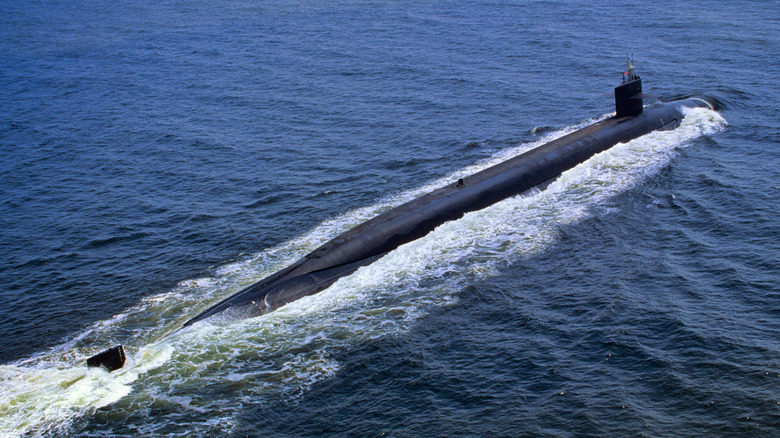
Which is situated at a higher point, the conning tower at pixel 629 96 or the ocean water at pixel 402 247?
the conning tower at pixel 629 96

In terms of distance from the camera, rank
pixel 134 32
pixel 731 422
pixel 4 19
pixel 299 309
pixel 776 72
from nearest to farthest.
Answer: pixel 731 422, pixel 299 309, pixel 776 72, pixel 134 32, pixel 4 19

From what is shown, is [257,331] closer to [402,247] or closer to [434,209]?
[402,247]

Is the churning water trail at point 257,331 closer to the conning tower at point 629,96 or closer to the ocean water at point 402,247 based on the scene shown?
the ocean water at point 402,247

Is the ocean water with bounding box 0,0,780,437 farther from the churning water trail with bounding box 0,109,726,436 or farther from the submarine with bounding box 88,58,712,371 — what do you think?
the submarine with bounding box 88,58,712,371

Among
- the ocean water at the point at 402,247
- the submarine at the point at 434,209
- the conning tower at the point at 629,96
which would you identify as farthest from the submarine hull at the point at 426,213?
the ocean water at the point at 402,247

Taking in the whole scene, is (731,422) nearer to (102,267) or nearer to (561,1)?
(102,267)

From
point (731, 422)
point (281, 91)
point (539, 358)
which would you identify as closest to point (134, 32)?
point (281, 91)

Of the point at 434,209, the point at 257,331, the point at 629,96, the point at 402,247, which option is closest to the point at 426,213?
the point at 434,209
